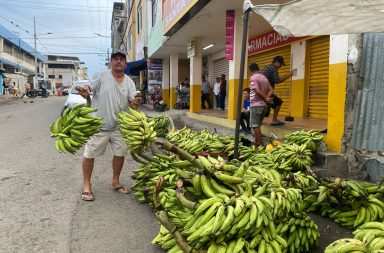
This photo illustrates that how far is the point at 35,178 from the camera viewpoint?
19.5ft

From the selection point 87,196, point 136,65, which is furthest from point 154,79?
point 87,196

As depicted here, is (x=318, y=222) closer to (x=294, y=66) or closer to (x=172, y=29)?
Result: (x=294, y=66)

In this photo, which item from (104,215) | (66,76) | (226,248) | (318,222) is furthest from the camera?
(66,76)

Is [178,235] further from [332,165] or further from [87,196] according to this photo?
[332,165]

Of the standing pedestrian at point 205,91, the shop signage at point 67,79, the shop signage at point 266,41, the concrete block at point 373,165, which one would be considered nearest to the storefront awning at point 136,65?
the standing pedestrian at point 205,91

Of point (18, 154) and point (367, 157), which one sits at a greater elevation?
point (367, 157)

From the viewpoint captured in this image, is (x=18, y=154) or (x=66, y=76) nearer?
(x=18, y=154)

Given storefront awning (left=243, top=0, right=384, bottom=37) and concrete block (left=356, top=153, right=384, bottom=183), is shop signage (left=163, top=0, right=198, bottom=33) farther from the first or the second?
storefront awning (left=243, top=0, right=384, bottom=37)

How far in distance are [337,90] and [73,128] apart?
160 inches

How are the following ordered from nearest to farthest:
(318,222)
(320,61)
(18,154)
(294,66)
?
(318,222)
(18,154)
(320,61)
(294,66)

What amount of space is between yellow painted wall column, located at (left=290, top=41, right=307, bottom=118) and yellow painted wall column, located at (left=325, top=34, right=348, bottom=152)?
464 centimetres

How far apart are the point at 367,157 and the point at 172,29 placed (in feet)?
31.9

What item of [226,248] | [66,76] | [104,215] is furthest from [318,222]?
[66,76]

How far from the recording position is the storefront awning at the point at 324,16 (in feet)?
9.54
